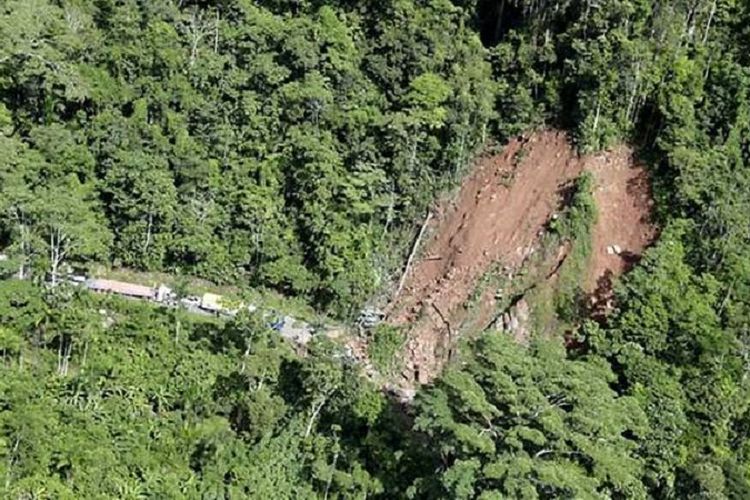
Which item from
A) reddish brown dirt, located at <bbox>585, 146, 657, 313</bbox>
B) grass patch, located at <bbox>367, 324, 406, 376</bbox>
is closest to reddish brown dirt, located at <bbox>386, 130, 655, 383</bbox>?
reddish brown dirt, located at <bbox>585, 146, 657, 313</bbox>

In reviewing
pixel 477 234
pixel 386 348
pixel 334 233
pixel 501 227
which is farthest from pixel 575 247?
pixel 334 233

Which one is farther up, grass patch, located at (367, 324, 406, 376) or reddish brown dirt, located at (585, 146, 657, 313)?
reddish brown dirt, located at (585, 146, 657, 313)

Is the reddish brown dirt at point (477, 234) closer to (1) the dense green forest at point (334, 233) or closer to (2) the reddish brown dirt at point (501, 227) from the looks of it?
(2) the reddish brown dirt at point (501, 227)

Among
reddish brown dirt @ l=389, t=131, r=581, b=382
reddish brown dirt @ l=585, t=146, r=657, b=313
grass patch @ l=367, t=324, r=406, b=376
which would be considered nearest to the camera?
reddish brown dirt @ l=585, t=146, r=657, b=313

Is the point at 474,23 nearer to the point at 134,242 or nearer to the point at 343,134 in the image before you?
the point at 343,134

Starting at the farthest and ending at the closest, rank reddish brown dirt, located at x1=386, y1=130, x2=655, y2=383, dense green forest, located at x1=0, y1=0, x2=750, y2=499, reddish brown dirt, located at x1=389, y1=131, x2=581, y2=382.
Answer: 1. reddish brown dirt, located at x1=389, y1=131, x2=581, y2=382
2. reddish brown dirt, located at x1=386, y1=130, x2=655, y2=383
3. dense green forest, located at x1=0, y1=0, x2=750, y2=499

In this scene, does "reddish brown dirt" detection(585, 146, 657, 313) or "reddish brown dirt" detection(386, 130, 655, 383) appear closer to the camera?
"reddish brown dirt" detection(585, 146, 657, 313)

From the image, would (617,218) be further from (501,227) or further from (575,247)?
(501,227)

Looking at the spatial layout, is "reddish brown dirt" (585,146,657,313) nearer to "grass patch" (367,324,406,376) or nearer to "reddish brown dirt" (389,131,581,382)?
"reddish brown dirt" (389,131,581,382)
